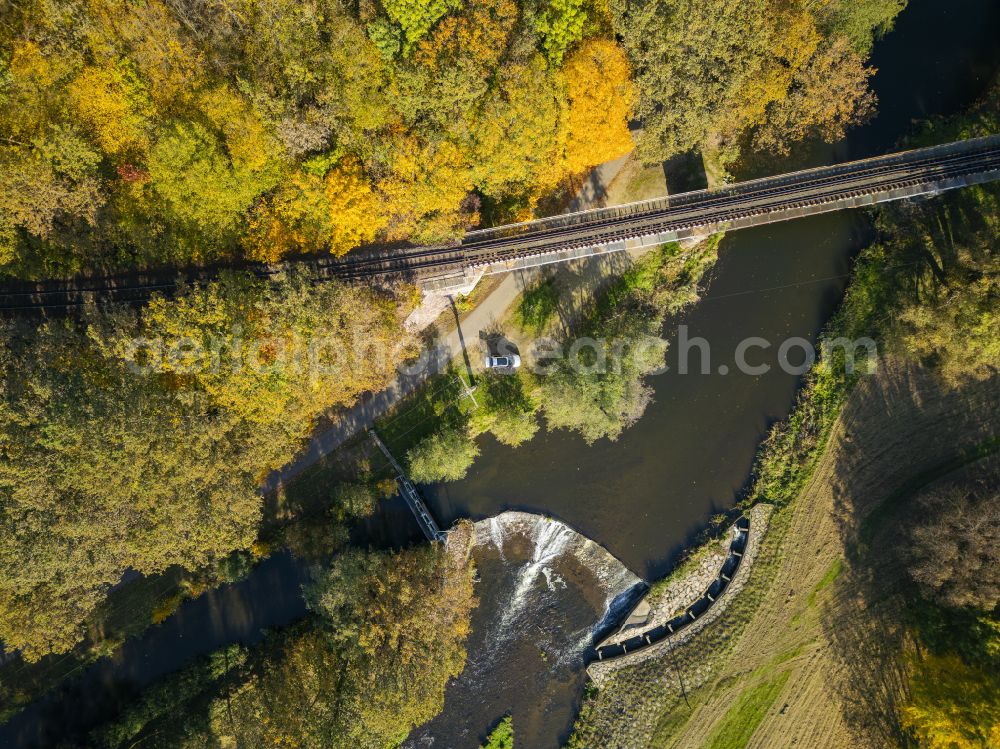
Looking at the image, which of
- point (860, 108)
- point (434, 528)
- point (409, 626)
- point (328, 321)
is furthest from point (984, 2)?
point (409, 626)

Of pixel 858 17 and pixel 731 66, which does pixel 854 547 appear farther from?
pixel 858 17

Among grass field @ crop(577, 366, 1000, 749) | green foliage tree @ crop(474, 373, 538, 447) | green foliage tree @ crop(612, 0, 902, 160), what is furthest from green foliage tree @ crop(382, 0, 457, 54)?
grass field @ crop(577, 366, 1000, 749)

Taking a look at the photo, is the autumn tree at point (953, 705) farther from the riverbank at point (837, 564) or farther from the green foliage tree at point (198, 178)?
the green foliage tree at point (198, 178)

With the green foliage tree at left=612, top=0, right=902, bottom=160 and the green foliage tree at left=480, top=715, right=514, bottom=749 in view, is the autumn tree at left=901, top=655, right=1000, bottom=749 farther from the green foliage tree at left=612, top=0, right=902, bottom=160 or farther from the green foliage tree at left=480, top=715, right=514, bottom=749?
the green foliage tree at left=612, top=0, right=902, bottom=160

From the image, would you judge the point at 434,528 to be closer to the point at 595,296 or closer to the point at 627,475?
the point at 627,475

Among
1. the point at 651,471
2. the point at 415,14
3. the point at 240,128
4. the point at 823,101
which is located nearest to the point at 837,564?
the point at 651,471
